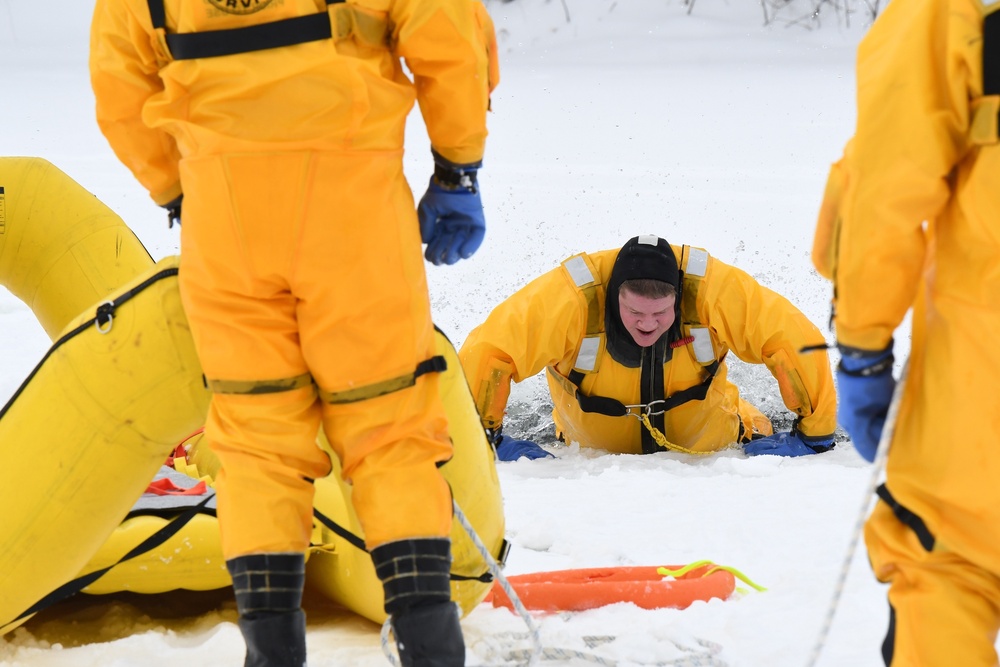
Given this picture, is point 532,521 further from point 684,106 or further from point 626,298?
point 684,106

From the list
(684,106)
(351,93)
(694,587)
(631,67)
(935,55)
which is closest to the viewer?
(935,55)

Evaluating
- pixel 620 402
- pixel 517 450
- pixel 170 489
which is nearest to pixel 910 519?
pixel 170 489

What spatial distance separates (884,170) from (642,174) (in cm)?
641

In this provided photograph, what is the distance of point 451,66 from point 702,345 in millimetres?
2482

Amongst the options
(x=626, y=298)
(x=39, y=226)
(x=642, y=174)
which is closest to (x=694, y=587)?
(x=626, y=298)

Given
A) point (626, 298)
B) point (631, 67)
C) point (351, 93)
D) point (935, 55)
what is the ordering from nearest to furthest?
point (935, 55) < point (351, 93) < point (626, 298) < point (631, 67)

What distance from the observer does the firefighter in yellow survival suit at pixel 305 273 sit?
1.58m

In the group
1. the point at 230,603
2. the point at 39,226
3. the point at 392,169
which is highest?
the point at 392,169

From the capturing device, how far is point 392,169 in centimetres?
166

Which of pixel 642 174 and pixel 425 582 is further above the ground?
pixel 425 582

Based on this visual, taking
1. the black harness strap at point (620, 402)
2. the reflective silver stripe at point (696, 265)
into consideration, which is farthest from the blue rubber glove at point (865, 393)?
the black harness strap at point (620, 402)

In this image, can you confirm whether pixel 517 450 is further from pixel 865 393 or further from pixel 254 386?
pixel 865 393

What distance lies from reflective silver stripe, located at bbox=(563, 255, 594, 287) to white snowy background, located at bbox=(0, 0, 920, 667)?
657mm

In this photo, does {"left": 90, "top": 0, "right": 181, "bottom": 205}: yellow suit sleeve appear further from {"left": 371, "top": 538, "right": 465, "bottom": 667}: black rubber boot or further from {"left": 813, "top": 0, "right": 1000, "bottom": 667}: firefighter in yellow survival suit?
{"left": 813, "top": 0, "right": 1000, "bottom": 667}: firefighter in yellow survival suit
